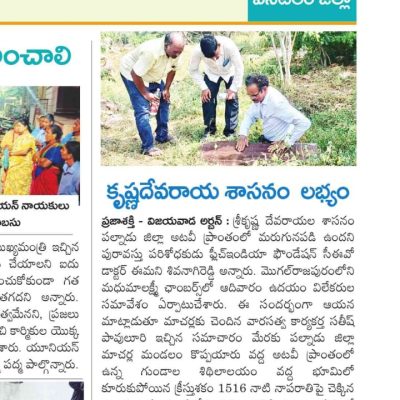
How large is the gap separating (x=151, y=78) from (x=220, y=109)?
21.1 inches

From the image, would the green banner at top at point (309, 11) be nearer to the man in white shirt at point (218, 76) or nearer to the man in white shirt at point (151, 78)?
the man in white shirt at point (218, 76)

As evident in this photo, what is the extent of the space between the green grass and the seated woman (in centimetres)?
32

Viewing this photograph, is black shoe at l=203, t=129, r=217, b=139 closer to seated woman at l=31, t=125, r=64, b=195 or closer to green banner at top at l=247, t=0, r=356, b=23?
green banner at top at l=247, t=0, r=356, b=23

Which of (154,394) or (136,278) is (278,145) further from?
(154,394)

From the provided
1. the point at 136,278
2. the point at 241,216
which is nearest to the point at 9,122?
the point at 136,278

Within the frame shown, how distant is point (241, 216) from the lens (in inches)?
207

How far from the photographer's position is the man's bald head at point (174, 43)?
17.6ft

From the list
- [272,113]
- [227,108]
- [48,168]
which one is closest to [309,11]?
[272,113]

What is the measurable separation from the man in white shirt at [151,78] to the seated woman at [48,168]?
588 mm

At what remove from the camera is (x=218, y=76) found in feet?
17.8

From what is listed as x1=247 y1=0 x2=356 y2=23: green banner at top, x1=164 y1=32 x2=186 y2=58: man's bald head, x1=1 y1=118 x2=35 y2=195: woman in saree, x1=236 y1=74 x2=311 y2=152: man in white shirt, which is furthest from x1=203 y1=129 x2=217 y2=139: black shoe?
x1=1 y1=118 x2=35 y2=195: woman in saree

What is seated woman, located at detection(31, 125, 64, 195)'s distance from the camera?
532 centimetres

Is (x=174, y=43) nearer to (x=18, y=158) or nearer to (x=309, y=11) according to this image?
(x=309, y=11)

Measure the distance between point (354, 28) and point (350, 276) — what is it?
1736mm
